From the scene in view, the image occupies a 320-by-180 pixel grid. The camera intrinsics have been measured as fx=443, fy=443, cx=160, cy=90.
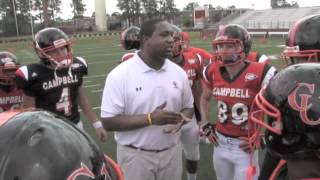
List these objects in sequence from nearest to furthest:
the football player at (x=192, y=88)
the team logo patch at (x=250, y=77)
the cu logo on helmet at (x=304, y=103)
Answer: the cu logo on helmet at (x=304, y=103) < the team logo patch at (x=250, y=77) < the football player at (x=192, y=88)

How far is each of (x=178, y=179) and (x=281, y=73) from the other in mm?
2034

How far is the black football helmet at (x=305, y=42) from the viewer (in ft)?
9.80

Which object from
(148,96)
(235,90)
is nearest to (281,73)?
(148,96)

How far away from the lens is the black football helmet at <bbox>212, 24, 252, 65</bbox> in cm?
394

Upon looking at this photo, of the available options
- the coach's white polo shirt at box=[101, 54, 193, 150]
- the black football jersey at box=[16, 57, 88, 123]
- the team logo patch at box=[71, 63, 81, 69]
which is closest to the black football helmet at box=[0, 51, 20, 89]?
the black football jersey at box=[16, 57, 88, 123]

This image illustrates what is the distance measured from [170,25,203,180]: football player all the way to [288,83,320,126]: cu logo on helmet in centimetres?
312

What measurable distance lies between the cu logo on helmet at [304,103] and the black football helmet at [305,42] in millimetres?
1302

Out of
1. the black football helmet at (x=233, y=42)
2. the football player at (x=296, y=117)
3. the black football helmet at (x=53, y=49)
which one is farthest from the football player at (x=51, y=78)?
the football player at (x=296, y=117)

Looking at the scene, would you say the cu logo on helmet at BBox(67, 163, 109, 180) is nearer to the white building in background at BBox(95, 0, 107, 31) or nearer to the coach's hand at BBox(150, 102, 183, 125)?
the coach's hand at BBox(150, 102, 183, 125)

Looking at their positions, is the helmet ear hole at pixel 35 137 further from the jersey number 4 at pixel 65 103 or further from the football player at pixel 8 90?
the football player at pixel 8 90

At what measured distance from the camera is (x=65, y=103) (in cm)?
437

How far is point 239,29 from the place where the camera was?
4090mm

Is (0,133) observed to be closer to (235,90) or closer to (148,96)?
(148,96)

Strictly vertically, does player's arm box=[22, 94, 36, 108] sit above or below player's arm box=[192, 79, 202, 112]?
above
